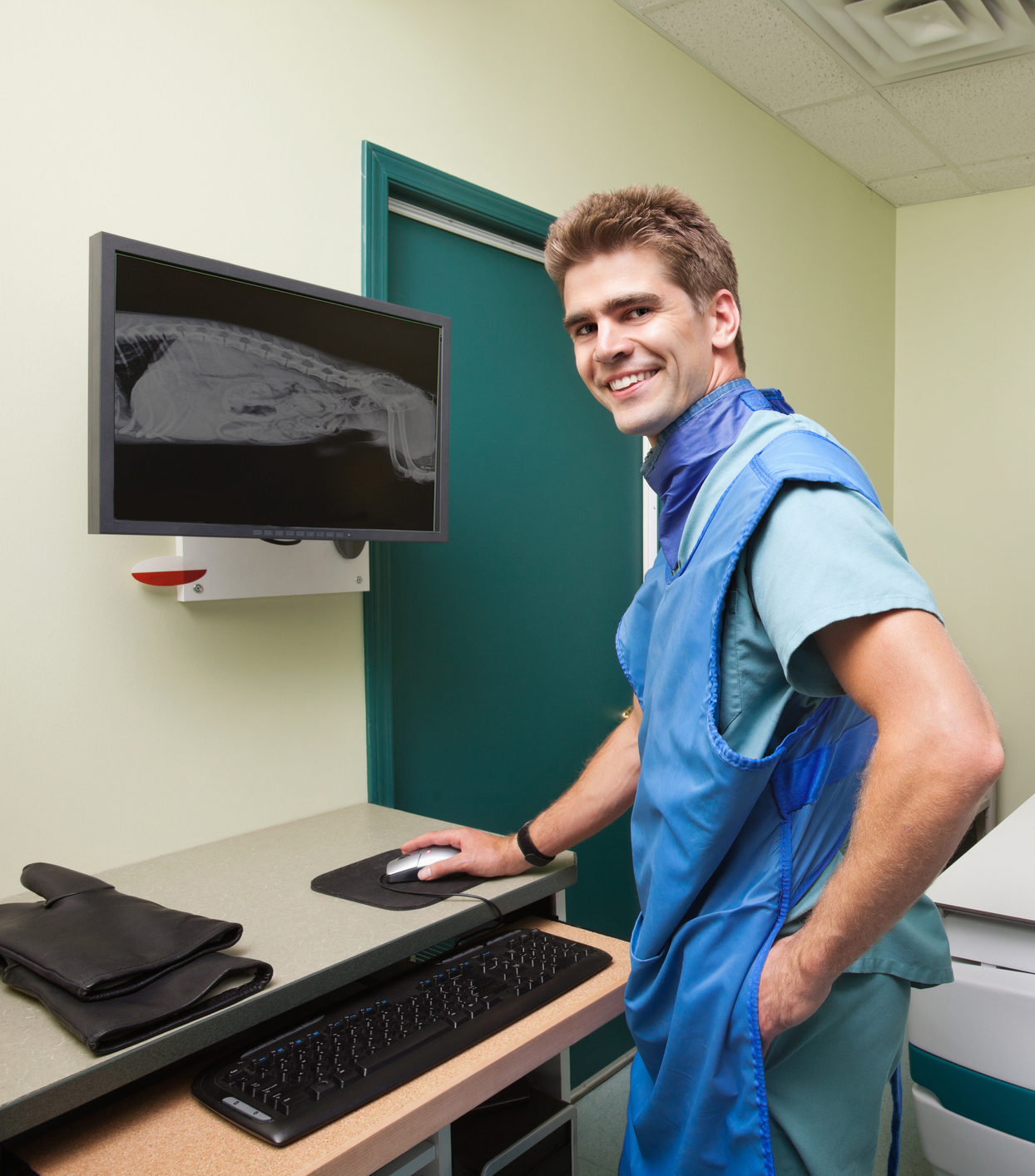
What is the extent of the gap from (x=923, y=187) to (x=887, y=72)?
1127 mm

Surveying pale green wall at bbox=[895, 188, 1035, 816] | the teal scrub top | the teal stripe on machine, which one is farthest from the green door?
pale green wall at bbox=[895, 188, 1035, 816]

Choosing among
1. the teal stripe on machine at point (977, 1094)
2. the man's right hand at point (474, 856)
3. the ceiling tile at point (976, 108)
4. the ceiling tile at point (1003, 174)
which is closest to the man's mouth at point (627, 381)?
the man's right hand at point (474, 856)

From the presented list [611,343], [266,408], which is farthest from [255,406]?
[611,343]

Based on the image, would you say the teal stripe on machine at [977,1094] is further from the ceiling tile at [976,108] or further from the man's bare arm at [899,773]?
the ceiling tile at [976,108]

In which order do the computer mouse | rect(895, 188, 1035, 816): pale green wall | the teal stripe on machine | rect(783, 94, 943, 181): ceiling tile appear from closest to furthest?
the computer mouse → the teal stripe on machine → rect(783, 94, 943, 181): ceiling tile → rect(895, 188, 1035, 816): pale green wall

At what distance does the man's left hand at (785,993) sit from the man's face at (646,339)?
1.96 feet

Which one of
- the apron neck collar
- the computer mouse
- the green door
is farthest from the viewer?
the green door

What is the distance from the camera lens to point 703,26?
2689 millimetres

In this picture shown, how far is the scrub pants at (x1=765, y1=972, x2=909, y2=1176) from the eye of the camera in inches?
38.3

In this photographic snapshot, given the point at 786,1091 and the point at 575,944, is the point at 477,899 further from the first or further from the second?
the point at 786,1091

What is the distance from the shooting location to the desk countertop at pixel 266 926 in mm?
901

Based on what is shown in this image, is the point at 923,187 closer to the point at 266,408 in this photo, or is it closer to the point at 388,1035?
the point at 266,408

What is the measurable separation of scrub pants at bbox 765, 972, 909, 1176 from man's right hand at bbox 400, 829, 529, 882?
Result: 512 mm

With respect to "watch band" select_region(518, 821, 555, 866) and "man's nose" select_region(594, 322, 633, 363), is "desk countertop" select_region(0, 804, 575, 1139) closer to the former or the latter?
"watch band" select_region(518, 821, 555, 866)
